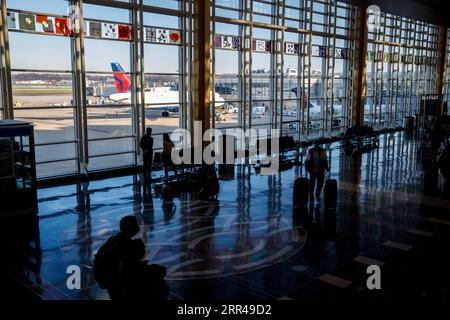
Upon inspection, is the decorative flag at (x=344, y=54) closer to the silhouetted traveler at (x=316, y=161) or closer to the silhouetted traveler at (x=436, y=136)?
the silhouetted traveler at (x=436, y=136)

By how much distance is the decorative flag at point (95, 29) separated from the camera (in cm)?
1432

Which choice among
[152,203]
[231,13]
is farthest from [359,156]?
[152,203]

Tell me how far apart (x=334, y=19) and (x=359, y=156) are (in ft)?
27.3

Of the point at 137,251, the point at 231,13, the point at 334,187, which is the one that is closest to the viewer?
the point at 137,251

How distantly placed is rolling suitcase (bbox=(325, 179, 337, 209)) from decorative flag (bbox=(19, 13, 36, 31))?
30.0 ft

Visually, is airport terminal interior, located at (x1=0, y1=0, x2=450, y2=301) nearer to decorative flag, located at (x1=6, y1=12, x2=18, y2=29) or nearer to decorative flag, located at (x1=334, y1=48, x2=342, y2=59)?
decorative flag, located at (x1=6, y1=12, x2=18, y2=29)

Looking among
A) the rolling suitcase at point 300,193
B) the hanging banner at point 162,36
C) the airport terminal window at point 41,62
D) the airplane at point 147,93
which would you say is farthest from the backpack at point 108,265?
the hanging banner at point 162,36

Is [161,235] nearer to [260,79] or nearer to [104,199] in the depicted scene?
[104,199]

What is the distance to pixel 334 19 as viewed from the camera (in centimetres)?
2328

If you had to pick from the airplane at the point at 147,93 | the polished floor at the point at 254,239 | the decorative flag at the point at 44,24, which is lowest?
the polished floor at the point at 254,239

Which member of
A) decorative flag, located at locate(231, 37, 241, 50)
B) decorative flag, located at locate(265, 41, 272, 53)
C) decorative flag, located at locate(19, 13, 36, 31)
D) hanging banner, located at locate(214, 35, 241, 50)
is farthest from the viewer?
decorative flag, located at locate(265, 41, 272, 53)

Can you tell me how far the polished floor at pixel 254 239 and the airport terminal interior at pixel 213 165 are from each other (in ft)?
0.14

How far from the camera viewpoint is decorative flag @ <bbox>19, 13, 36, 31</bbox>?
41.7ft

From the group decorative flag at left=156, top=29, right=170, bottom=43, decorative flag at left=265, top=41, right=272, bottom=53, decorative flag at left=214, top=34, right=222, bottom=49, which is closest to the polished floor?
decorative flag at left=156, top=29, right=170, bottom=43
